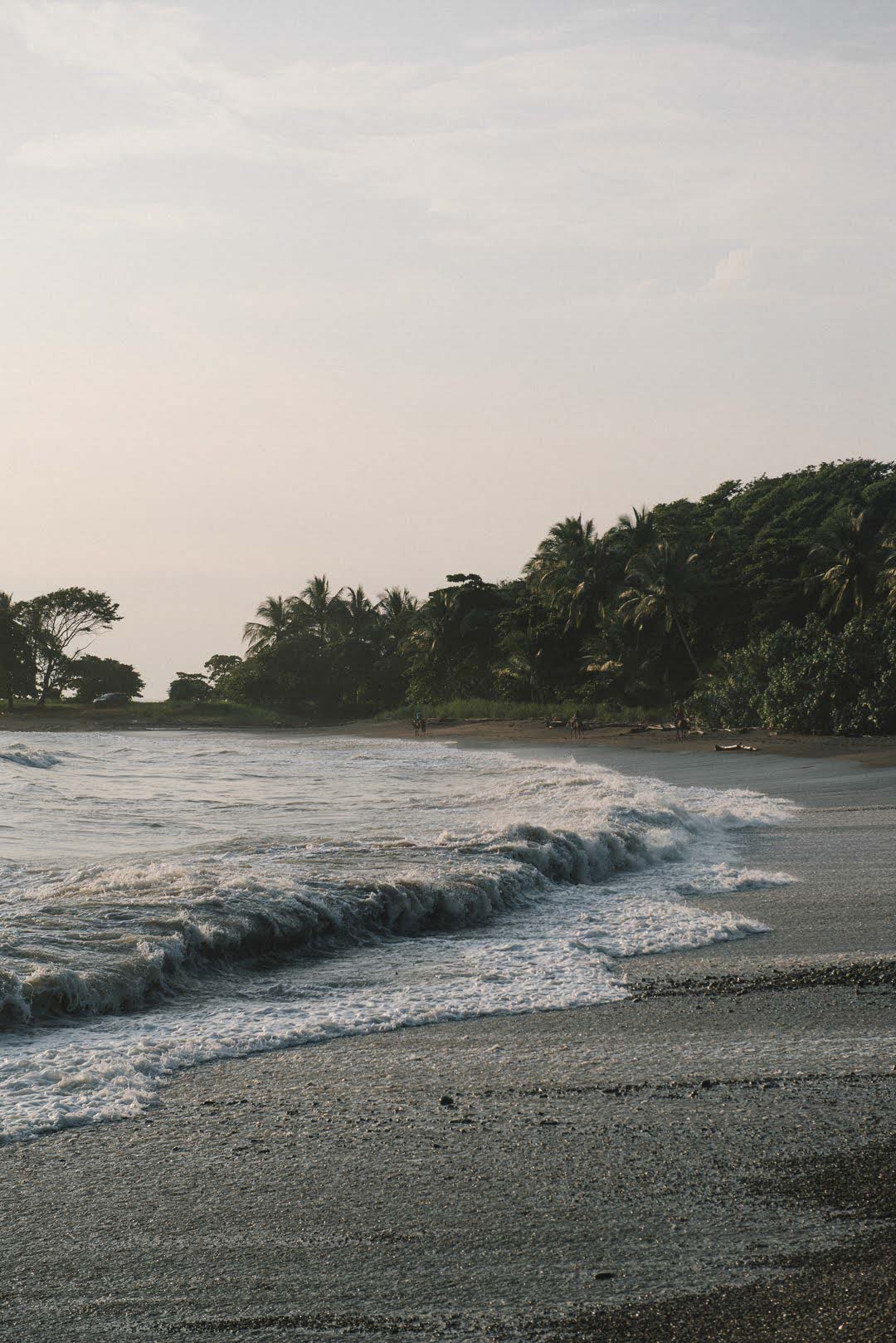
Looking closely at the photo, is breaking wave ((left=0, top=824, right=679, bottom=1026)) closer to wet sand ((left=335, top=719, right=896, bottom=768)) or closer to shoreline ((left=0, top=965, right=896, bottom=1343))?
shoreline ((left=0, top=965, right=896, bottom=1343))

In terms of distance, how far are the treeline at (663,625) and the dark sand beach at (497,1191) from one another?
95.4 ft

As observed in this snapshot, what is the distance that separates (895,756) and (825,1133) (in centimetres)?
2260

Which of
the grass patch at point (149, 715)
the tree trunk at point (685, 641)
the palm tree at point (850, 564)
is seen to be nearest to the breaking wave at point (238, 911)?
the palm tree at point (850, 564)

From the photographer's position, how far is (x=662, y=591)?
41594mm

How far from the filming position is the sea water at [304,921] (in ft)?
14.7

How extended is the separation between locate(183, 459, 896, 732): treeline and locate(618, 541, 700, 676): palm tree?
0.08m

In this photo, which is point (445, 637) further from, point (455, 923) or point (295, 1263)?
point (295, 1263)

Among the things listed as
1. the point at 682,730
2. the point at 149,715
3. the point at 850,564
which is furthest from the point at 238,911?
the point at 149,715

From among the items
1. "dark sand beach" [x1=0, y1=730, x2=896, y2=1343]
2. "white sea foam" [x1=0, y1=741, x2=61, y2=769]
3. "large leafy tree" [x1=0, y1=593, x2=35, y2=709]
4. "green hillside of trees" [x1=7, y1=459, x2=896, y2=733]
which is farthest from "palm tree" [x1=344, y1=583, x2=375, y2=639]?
"dark sand beach" [x1=0, y1=730, x2=896, y2=1343]

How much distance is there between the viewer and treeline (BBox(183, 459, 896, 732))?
34.4 meters

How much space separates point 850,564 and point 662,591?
270 inches

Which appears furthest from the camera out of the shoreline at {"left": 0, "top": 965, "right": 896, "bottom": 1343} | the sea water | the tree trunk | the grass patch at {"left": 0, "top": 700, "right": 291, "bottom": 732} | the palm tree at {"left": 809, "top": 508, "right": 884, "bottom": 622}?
the grass patch at {"left": 0, "top": 700, "right": 291, "bottom": 732}

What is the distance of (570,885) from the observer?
8570 mm

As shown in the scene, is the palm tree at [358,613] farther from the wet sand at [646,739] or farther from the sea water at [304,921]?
the sea water at [304,921]
